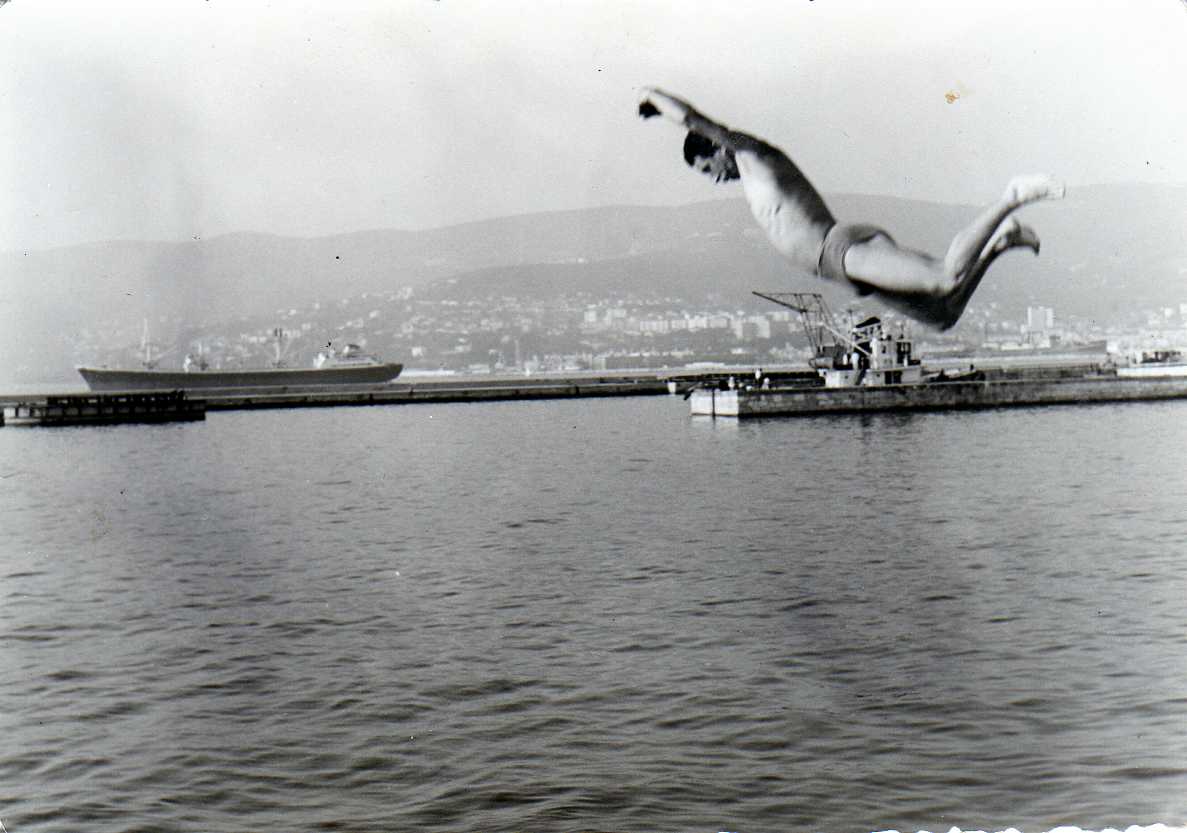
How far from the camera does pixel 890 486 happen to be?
983 inches

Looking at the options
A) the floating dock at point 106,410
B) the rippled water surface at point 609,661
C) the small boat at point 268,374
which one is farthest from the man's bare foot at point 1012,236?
the small boat at point 268,374

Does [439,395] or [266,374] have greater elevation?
[266,374]

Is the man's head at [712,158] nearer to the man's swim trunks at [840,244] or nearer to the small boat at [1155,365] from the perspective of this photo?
the man's swim trunks at [840,244]

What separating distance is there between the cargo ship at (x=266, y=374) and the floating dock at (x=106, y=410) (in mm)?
36945

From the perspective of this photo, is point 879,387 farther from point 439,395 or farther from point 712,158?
point 712,158

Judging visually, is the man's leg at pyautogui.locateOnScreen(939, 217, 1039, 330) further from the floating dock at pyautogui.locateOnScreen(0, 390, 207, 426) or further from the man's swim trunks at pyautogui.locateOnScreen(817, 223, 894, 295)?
the floating dock at pyautogui.locateOnScreen(0, 390, 207, 426)

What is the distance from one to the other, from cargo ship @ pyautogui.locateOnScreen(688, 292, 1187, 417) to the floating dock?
26.0 m

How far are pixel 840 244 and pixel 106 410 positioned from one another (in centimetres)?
5817

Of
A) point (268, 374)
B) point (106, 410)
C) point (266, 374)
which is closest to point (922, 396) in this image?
point (106, 410)

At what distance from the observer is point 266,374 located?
332ft

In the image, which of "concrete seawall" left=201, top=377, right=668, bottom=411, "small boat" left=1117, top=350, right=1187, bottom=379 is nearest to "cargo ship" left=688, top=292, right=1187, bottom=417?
"small boat" left=1117, top=350, right=1187, bottom=379

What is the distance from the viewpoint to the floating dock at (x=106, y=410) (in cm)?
5688

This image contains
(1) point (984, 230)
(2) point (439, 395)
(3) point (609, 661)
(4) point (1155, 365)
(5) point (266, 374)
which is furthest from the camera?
(5) point (266, 374)

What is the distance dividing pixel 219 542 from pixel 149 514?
17.0ft
